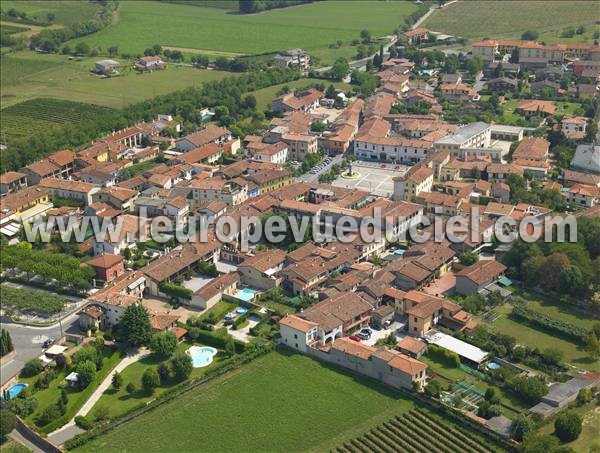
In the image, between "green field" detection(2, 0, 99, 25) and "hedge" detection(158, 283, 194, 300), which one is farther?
"green field" detection(2, 0, 99, 25)

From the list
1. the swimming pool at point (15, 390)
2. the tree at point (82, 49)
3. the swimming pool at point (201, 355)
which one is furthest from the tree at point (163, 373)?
the tree at point (82, 49)

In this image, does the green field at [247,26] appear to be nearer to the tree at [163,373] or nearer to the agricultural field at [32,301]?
the agricultural field at [32,301]

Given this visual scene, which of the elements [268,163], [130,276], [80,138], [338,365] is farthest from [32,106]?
[338,365]

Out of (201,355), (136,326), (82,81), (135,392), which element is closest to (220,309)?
(201,355)

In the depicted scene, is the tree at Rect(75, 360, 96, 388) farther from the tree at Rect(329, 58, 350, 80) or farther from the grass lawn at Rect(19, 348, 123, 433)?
the tree at Rect(329, 58, 350, 80)

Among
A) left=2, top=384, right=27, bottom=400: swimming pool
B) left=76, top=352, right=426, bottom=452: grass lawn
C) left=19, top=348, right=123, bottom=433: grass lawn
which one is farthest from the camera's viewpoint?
left=2, top=384, right=27, bottom=400: swimming pool

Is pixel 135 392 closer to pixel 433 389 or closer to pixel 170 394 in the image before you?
pixel 170 394

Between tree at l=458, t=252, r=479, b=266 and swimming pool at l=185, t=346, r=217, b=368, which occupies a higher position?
tree at l=458, t=252, r=479, b=266

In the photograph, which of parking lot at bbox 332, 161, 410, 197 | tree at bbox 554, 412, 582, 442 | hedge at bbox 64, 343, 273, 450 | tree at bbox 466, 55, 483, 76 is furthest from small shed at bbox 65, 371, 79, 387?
tree at bbox 466, 55, 483, 76
